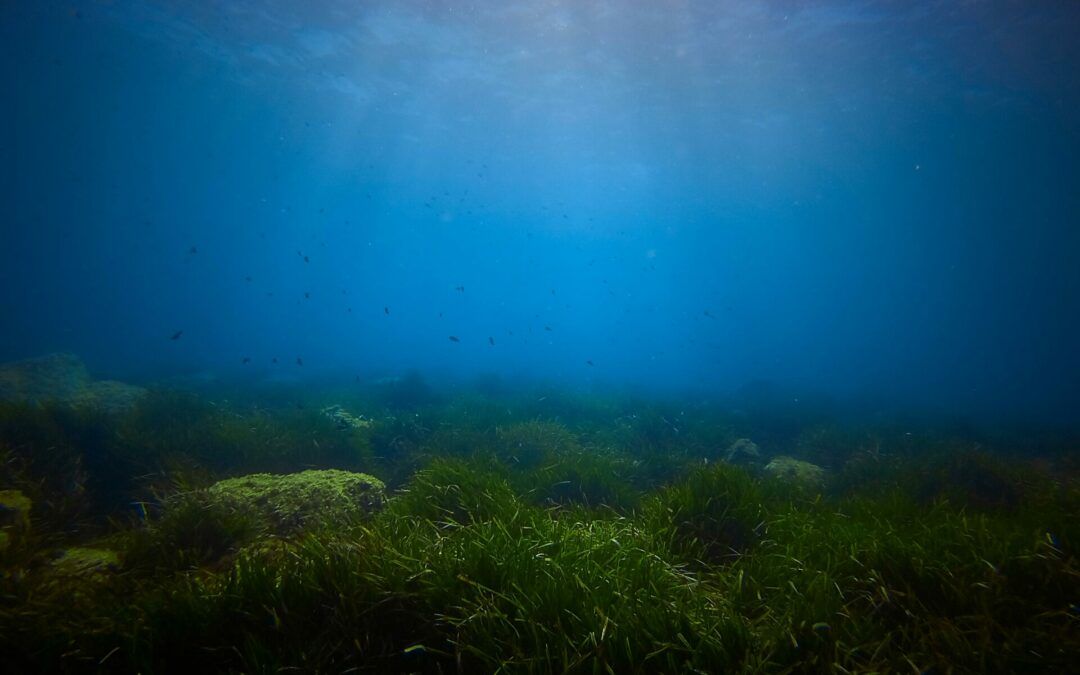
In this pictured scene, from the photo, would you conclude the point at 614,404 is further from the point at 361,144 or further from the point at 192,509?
the point at 361,144

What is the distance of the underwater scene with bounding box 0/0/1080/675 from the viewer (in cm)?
266

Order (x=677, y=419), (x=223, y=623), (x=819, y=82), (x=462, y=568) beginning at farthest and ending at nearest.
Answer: (x=819, y=82) < (x=677, y=419) < (x=462, y=568) < (x=223, y=623)

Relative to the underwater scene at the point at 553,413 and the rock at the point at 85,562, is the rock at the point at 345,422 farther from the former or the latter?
the rock at the point at 85,562

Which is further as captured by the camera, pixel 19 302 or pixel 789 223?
pixel 19 302

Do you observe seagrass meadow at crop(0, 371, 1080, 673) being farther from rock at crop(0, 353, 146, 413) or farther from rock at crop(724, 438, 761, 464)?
rock at crop(0, 353, 146, 413)

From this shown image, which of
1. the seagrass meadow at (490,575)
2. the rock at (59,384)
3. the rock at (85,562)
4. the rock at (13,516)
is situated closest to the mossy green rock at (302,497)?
the seagrass meadow at (490,575)

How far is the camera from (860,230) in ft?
225

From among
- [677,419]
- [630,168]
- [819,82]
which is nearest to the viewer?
[677,419]

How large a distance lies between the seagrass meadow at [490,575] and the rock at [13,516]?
30 mm

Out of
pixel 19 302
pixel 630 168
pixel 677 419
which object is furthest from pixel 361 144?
pixel 19 302

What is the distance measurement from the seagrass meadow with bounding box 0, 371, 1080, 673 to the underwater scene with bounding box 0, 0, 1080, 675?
3 cm

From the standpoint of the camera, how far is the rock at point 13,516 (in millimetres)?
3836

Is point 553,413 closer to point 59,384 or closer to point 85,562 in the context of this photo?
point 85,562

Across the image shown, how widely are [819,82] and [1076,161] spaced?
3043cm
